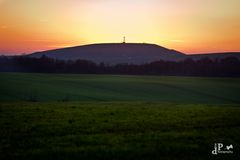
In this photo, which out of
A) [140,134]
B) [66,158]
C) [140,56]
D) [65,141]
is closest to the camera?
[66,158]

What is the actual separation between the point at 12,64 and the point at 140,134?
99189mm

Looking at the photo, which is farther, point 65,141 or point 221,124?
point 221,124

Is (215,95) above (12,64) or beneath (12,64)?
beneath

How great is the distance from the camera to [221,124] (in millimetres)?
17531

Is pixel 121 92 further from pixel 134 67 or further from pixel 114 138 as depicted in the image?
pixel 134 67

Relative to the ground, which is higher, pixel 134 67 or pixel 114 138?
pixel 134 67

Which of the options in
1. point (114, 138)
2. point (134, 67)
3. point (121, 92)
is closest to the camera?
point (114, 138)

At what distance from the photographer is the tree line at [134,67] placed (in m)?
100

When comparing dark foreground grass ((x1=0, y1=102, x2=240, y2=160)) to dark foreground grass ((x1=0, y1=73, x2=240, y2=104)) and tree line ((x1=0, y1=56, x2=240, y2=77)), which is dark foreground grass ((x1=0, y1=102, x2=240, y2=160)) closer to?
dark foreground grass ((x1=0, y1=73, x2=240, y2=104))

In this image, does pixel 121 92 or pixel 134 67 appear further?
pixel 134 67

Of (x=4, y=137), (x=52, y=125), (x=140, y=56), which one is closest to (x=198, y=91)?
(x=52, y=125)

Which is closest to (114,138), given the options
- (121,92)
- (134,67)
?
(121,92)

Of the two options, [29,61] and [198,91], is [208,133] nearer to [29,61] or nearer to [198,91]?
[198,91]

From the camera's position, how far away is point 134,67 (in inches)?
4190
